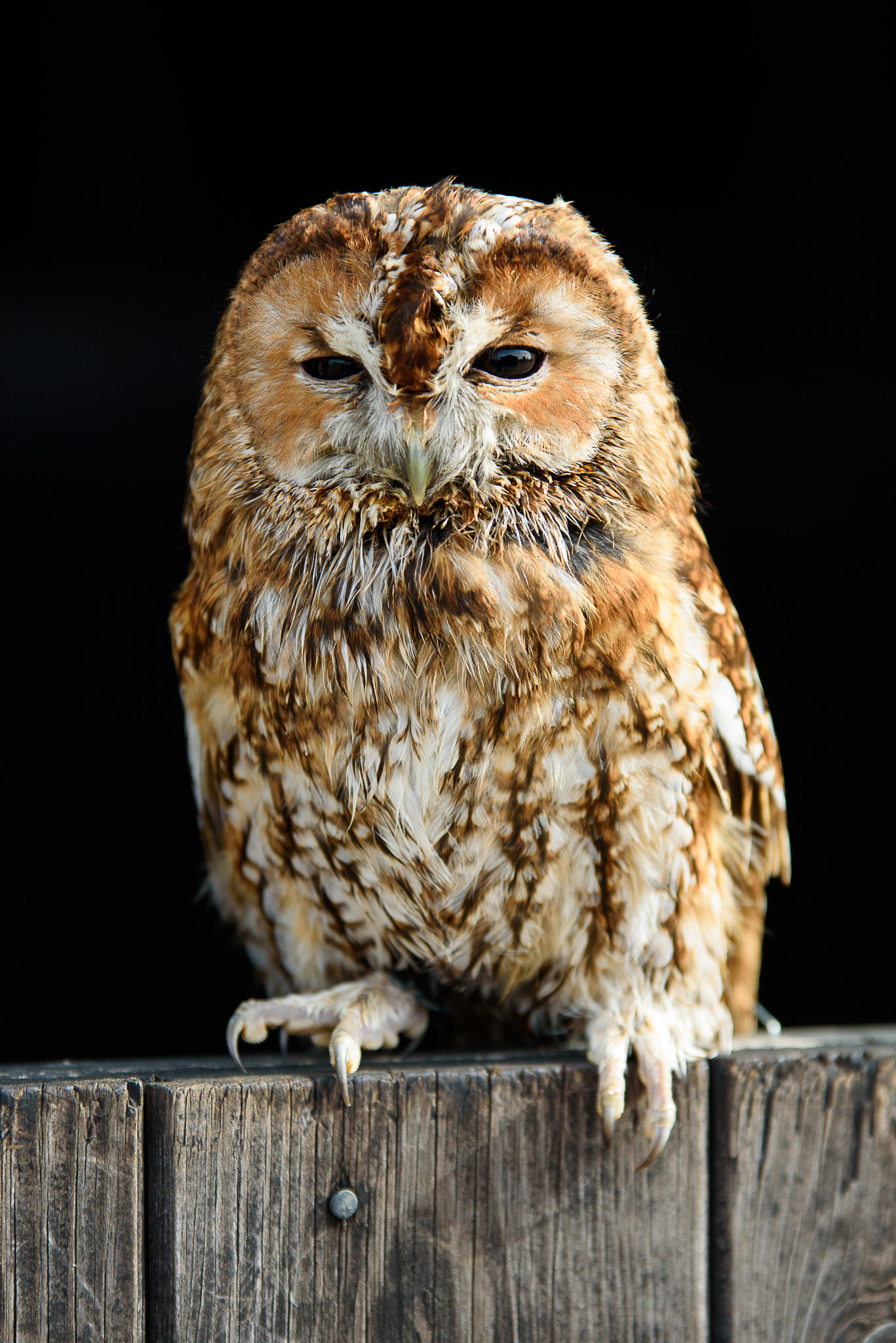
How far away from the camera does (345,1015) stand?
1.51 m

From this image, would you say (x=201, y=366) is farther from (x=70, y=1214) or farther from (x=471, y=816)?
(x=70, y=1214)

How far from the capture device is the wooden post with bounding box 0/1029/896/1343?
3.57 ft

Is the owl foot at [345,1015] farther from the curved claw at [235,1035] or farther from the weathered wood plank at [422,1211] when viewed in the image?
the weathered wood plank at [422,1211]

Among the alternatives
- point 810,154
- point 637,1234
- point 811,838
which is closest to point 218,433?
point 637,1234

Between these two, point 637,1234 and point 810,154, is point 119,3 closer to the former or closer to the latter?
point 810,154

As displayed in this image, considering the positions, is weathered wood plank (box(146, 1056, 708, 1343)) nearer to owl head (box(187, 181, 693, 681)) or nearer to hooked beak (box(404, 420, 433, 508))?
owl head (box(187, 181, 693, 681))

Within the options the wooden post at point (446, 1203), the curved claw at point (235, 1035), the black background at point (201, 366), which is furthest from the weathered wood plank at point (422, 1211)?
the black background at point (201, 366)

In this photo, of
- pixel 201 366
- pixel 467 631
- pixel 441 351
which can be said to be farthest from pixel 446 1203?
pixel 201 366

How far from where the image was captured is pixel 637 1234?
126cm

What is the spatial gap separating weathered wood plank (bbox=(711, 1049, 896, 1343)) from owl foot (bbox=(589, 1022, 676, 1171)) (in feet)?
0.21

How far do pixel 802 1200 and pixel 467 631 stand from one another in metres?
0.78

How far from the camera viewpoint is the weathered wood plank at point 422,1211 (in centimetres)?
112

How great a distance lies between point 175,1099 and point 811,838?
293cm

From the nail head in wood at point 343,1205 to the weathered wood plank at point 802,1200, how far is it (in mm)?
435
